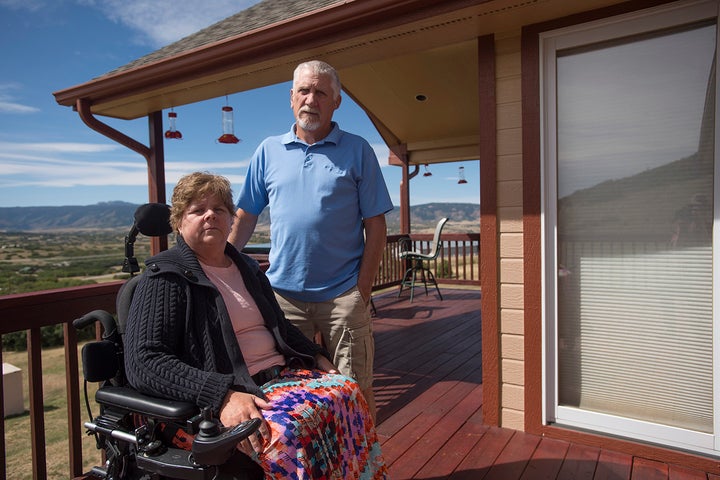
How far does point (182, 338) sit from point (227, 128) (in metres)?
4.12

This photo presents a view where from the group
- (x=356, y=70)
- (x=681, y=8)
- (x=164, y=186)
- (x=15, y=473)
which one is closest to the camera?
(x=681, y=8)

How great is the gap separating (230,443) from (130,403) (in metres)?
0.33

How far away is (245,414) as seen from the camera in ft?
3.76

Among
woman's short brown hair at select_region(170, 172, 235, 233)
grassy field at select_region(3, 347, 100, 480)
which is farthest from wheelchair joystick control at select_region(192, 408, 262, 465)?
grassy field at select_region(3, 347, 100, 480)

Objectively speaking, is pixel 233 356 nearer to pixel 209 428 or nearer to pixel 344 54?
pixel 209 428

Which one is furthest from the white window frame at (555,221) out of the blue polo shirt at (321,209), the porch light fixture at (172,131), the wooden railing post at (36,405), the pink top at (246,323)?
the porch light fixture at (172,131)

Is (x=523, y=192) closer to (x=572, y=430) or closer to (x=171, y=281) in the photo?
(x=572, y=430)

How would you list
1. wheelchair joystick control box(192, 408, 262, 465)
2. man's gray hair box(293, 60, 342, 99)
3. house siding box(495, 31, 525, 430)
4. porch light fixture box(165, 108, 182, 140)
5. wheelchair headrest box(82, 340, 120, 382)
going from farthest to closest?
porch light fixture box(165, 108, 182, 140) → house siding box(495, 31, 525, 430) → man's gray hair box(293, 60, 342, 99) → wheelchair headrest box(82, 340, 120, 382) → wheelchair joystick control box(192, 408, 262, 465)

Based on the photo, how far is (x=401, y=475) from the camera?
201 cm

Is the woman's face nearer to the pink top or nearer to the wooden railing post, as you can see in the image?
the pink top

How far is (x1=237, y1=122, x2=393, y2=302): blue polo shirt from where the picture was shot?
5.60 ft

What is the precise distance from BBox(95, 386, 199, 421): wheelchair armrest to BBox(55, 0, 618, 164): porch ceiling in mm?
1894

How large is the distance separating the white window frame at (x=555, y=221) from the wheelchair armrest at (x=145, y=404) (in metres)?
1.75

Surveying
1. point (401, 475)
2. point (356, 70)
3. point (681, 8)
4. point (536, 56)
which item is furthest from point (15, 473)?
point (681, 8)
